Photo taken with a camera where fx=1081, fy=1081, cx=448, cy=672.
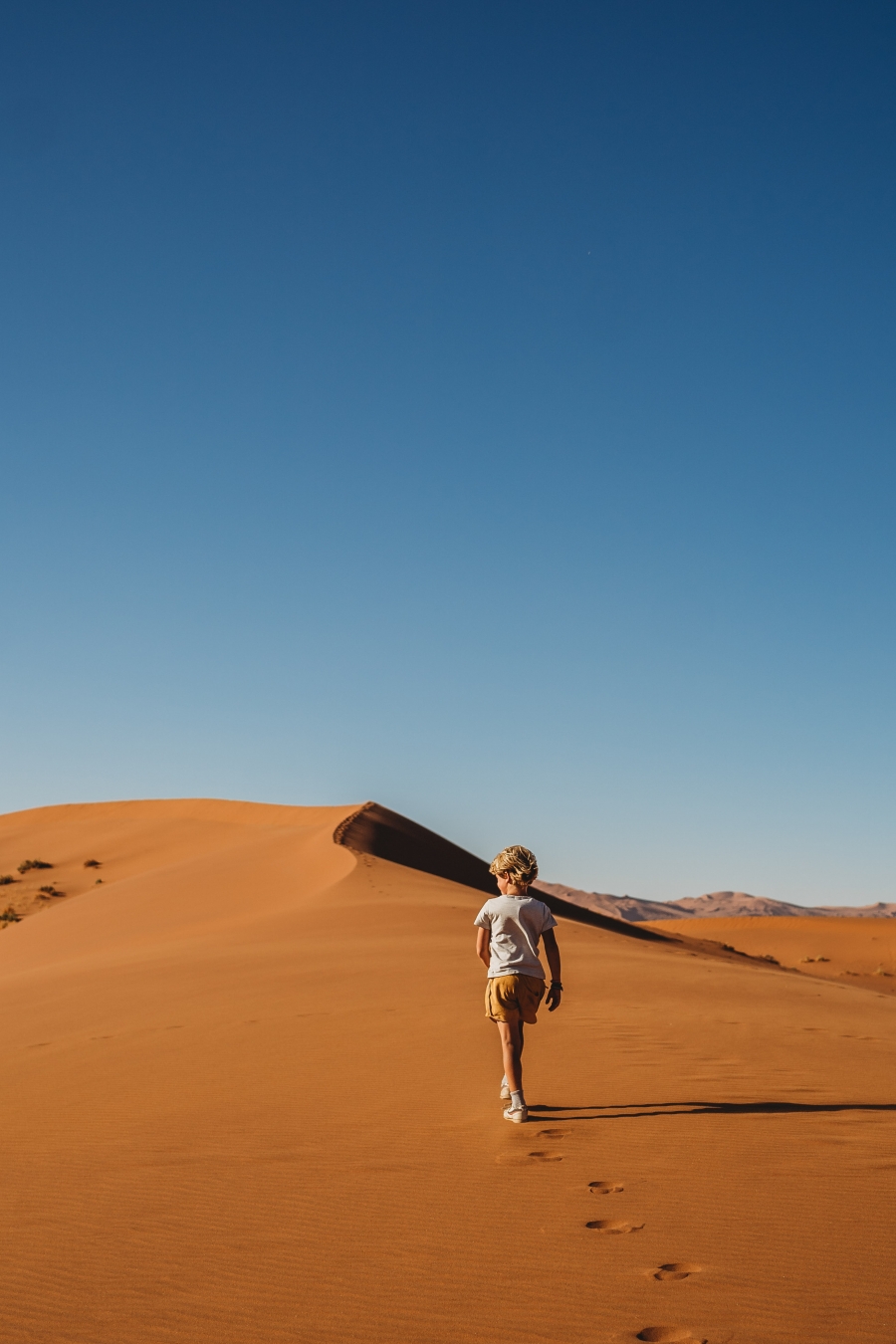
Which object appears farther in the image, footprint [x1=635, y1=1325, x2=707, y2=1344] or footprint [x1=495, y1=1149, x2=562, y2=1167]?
footprint [x1=495, y1=1149, x2=562, y2=1167]

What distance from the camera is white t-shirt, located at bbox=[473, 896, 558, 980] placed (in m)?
6.43

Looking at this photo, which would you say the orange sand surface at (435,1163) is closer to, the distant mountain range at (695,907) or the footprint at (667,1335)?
the footprint at (667,1335)

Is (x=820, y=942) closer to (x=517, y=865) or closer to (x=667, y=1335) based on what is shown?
(x=517, y=865)

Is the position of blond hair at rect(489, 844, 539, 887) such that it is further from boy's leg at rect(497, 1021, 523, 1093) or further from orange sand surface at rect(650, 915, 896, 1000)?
orange sand surface at rect(650, 915, 896, 1000)

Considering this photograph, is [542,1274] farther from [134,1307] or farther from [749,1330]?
[134,1307]

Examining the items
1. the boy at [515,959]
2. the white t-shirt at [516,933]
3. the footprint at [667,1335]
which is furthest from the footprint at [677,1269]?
the white t-shirt at [516,933]

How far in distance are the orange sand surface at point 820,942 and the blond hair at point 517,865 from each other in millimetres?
31218

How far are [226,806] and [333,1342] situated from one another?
54587 millimetres

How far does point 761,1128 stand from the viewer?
614 cm

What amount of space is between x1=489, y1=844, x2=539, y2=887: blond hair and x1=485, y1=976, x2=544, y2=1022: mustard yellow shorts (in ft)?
1.84

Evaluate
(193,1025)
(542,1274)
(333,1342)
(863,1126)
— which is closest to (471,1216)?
(542,1274)

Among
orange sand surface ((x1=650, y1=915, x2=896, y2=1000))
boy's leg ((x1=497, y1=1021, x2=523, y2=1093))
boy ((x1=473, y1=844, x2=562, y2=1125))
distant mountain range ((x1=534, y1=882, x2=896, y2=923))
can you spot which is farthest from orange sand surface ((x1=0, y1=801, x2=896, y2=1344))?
distant mountain range ((x1=534, y1=882, x2=896, y2=923))

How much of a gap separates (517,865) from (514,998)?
0.77 metres

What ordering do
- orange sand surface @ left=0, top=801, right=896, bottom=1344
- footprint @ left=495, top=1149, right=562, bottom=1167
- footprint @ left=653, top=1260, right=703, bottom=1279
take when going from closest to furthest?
orange sand surface @ left=0, top=801, right=896, bottom=1344, footprint @ left=653, top=1260, right=703, bottom=1279, footprint @ left=495, top=1149, right=562, bottom=1167
